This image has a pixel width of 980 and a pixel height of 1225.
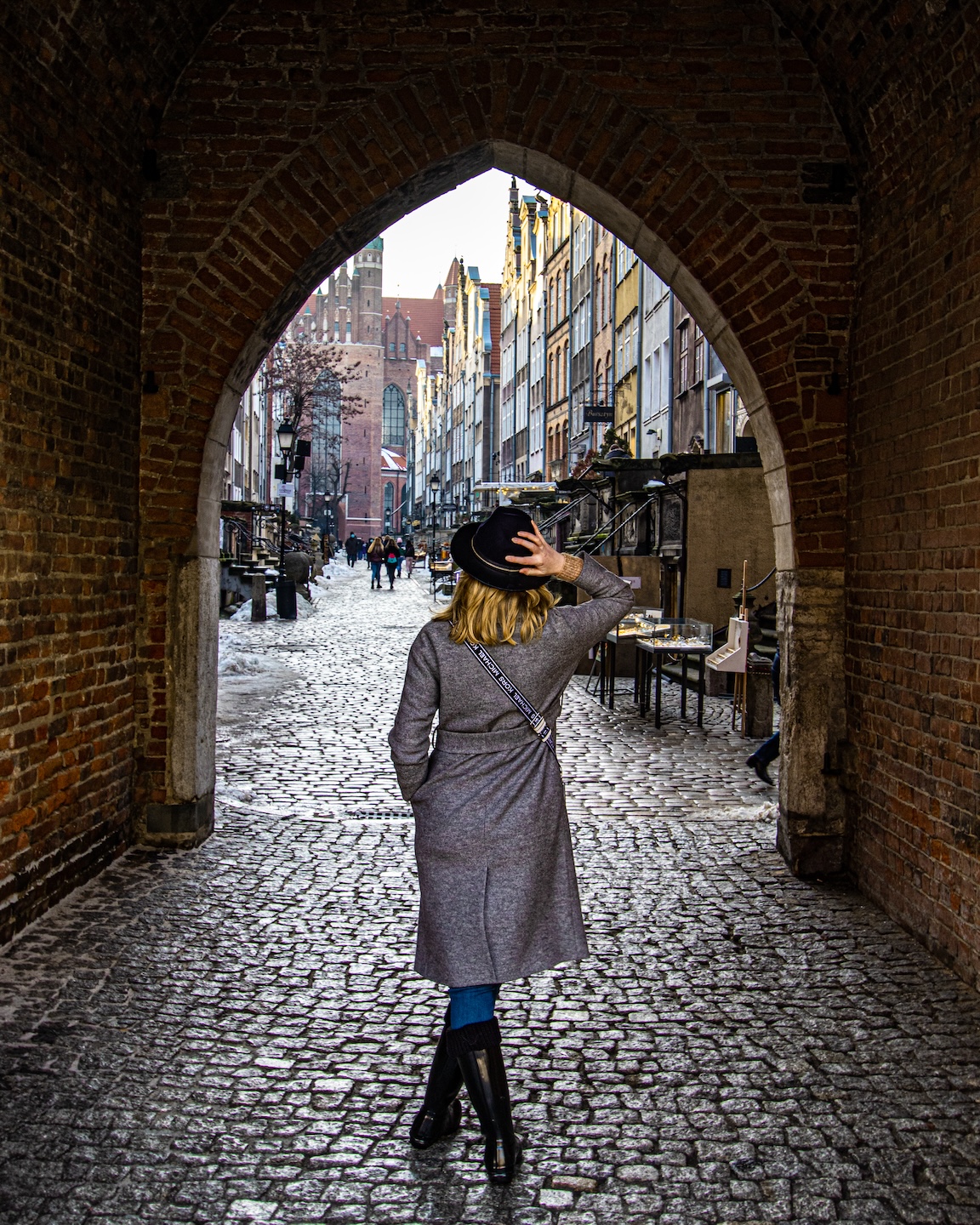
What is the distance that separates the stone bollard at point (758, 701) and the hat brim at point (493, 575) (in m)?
8.83

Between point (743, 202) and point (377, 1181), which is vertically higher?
point (743, 202)

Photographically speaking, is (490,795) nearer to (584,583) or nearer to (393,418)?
(584,583)

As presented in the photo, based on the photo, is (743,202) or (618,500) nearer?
(743,202)

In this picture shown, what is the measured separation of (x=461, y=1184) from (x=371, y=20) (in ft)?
20.3

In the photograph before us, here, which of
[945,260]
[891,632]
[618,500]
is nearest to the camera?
[945,260]

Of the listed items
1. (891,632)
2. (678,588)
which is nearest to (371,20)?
(891,632)

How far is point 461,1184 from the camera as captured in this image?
350cm

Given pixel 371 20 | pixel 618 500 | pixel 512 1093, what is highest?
pixel 371 20

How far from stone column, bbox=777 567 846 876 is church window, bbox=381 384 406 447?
112 m

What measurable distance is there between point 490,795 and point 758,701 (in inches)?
351

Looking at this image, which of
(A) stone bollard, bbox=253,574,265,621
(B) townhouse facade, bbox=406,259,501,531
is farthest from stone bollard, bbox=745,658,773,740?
(B) townhouse facade, bbox=406,259,501,531

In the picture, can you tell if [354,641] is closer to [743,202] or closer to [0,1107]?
[743,202]

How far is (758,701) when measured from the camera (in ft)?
39.5

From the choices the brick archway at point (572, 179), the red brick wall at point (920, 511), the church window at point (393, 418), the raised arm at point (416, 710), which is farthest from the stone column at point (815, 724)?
the church window at point (393, 418)
